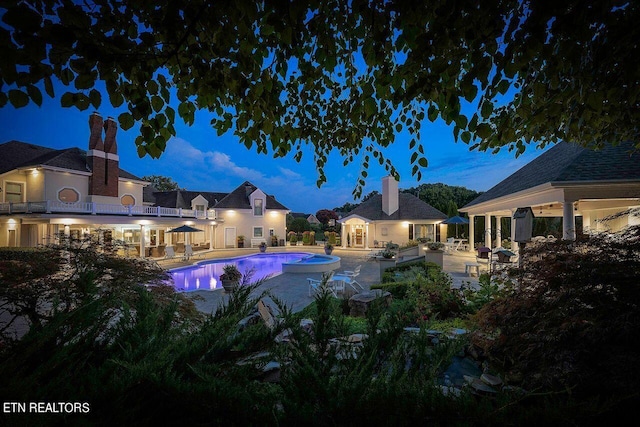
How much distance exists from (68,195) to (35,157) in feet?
18.2

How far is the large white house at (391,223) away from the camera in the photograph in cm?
2881

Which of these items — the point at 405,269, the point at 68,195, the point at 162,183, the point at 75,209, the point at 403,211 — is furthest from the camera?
the point at 162,183

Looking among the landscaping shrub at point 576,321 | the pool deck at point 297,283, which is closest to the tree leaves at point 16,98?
the landscaping shrub at point 576,321

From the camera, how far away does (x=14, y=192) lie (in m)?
20.1

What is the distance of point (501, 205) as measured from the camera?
625 inches

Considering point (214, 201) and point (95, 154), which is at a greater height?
point (95, 154)

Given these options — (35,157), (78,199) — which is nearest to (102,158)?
(78,199)

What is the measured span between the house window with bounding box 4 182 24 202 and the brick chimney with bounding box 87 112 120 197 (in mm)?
4026

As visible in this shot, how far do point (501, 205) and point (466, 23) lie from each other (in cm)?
1637

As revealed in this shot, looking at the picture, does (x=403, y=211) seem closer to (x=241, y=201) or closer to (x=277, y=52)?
(x=241, y=201)

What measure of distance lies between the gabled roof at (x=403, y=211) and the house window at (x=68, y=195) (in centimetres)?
2285

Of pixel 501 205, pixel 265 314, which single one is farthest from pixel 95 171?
pixel 501 205

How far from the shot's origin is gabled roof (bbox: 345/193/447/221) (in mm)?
28766

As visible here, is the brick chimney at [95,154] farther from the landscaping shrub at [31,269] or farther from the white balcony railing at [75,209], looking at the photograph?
the landscaping shrub at [31,269]
